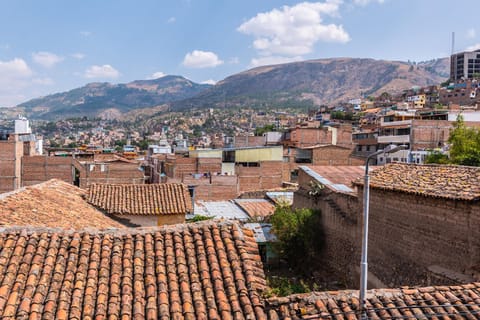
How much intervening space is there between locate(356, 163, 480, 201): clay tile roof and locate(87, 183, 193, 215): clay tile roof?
623cm

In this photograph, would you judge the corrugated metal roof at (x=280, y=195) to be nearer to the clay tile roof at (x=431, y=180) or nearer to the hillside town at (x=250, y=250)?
the hillside town at (x=250, y=250)

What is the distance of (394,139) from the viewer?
1769 inches

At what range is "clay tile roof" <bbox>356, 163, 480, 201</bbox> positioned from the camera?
11102 millimetres

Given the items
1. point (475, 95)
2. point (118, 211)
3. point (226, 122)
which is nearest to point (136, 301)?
point (118, 211)

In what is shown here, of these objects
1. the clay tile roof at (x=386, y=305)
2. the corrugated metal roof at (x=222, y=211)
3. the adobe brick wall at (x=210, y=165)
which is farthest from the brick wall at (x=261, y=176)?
the clay tile roof at (x=386, y=305)

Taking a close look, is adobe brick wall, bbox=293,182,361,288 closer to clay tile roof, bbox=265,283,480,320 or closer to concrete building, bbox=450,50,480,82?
clay tile roof, bbox=265,283,480,320

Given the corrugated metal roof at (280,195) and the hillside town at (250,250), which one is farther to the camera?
the corrugated metal roof at (280,195)

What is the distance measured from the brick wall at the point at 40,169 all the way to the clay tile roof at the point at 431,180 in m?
26.4

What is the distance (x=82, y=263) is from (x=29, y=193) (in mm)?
7933

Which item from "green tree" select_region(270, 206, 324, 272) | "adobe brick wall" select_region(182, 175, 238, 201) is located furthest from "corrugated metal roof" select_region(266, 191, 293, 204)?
"green tree" select_region(270, 206, 324, 272)

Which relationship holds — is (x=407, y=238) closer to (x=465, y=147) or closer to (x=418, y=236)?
(x=418, y=236)

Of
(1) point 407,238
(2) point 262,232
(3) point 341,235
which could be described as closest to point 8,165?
(2) point 262,232

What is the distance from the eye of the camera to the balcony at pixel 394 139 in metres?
43.0

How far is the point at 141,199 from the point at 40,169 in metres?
21.7
